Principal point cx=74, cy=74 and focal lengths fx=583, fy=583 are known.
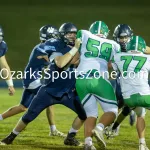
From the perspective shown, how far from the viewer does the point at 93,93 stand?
6266 millimetres

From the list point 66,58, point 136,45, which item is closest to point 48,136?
point 66,58

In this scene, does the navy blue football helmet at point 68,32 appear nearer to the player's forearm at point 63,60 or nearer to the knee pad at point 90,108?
the player's forearm at point 63,60

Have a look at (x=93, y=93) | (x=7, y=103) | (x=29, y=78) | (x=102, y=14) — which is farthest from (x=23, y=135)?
(x=102, y=14)

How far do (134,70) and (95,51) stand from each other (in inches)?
18.4

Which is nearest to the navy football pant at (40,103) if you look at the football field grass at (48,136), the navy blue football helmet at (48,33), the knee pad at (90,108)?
the football field grass at (48,136)

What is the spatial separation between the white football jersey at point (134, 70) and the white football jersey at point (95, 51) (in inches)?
4.4

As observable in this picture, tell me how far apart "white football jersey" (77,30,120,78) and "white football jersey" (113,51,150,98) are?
0.11 m

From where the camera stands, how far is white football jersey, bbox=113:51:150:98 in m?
6.26

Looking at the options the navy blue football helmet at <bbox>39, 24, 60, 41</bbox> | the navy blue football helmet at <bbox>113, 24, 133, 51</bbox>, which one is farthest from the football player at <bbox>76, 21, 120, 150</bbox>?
the navy blue football helmet at <bbox>39, 24, 60, 41</bbox>

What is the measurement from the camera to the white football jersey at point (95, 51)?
6.27m

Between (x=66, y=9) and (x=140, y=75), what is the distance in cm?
1883

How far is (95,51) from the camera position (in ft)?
20.6

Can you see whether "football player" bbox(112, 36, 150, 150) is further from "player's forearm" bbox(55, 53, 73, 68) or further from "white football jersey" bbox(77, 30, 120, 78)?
"player's forearm" bbox(55, 53, 73, 68)

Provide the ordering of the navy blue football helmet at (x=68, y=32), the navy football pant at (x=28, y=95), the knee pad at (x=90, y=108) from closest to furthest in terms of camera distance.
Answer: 1. the knee pad at (x=90, y=108)
2. the navy blue football helmet at (x=68, y=32)
3. the navy football pant at (x=28, y=95)
